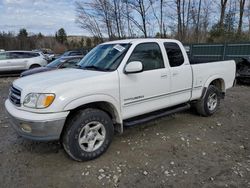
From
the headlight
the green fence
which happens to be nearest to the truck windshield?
the headlight

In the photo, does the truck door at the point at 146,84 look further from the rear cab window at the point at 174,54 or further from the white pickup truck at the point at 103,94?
the rear cab window at the point at 174,54

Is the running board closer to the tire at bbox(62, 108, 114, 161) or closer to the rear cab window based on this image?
the tire at bbox(62, 108, 114, 161)

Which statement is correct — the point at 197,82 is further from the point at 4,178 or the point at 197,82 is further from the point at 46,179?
the point at 4,178

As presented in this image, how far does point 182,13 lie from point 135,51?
2178 centimetres

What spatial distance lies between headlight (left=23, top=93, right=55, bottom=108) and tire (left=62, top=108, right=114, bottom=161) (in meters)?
0.47

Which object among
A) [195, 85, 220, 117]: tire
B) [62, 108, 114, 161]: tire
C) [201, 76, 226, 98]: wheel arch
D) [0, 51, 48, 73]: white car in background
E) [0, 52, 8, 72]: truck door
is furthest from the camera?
[0, 51, 48, 73]: white car in background

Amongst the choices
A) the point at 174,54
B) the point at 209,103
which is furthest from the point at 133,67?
the point at 209,103

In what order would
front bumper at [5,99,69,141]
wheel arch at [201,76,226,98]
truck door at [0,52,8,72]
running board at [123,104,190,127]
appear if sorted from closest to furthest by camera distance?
front bumper at [5,99,69,141] → running board at [123,104,190,127] → wheel arch at [201,76,226,98] → truck door at [0,52,8,72]

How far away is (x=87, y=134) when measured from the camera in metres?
3.30

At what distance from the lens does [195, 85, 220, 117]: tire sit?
518 centimetres

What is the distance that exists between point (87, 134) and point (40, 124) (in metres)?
0.74

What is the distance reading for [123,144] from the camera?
3967mm

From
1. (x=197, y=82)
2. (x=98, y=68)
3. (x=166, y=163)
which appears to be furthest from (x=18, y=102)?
(x=197, y=82)

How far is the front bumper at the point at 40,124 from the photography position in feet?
9.40
